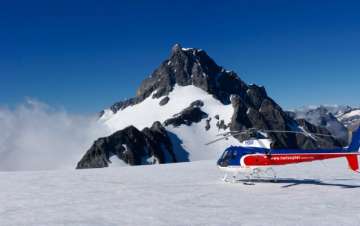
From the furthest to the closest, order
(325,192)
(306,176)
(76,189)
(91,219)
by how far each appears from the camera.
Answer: (306,176), (76,189), (325,192), (91,219)

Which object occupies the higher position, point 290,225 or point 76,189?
point 76,189

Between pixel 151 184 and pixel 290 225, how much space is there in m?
12.1

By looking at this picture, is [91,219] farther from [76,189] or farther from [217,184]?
[217,184]

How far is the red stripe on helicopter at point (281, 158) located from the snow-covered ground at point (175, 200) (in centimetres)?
140

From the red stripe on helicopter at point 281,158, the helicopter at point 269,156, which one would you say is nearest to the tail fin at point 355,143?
the helicopter at point 269,156

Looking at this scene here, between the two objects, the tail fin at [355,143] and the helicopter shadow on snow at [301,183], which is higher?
the tail fin at [355,143]

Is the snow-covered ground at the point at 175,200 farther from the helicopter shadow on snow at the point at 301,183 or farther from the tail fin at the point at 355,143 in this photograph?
the tail fin at the point at 355,143

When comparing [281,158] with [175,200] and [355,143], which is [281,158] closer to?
[355,143]

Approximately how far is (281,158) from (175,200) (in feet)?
29.5

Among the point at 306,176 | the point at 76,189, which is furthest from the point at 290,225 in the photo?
the point at 306,176

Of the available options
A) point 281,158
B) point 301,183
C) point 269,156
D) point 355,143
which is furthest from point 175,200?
point 355,143

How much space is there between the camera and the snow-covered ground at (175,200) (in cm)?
1538

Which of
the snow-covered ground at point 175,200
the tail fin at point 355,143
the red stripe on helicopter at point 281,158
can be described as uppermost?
the tail fin at point 355,143

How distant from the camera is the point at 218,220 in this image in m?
15.2
